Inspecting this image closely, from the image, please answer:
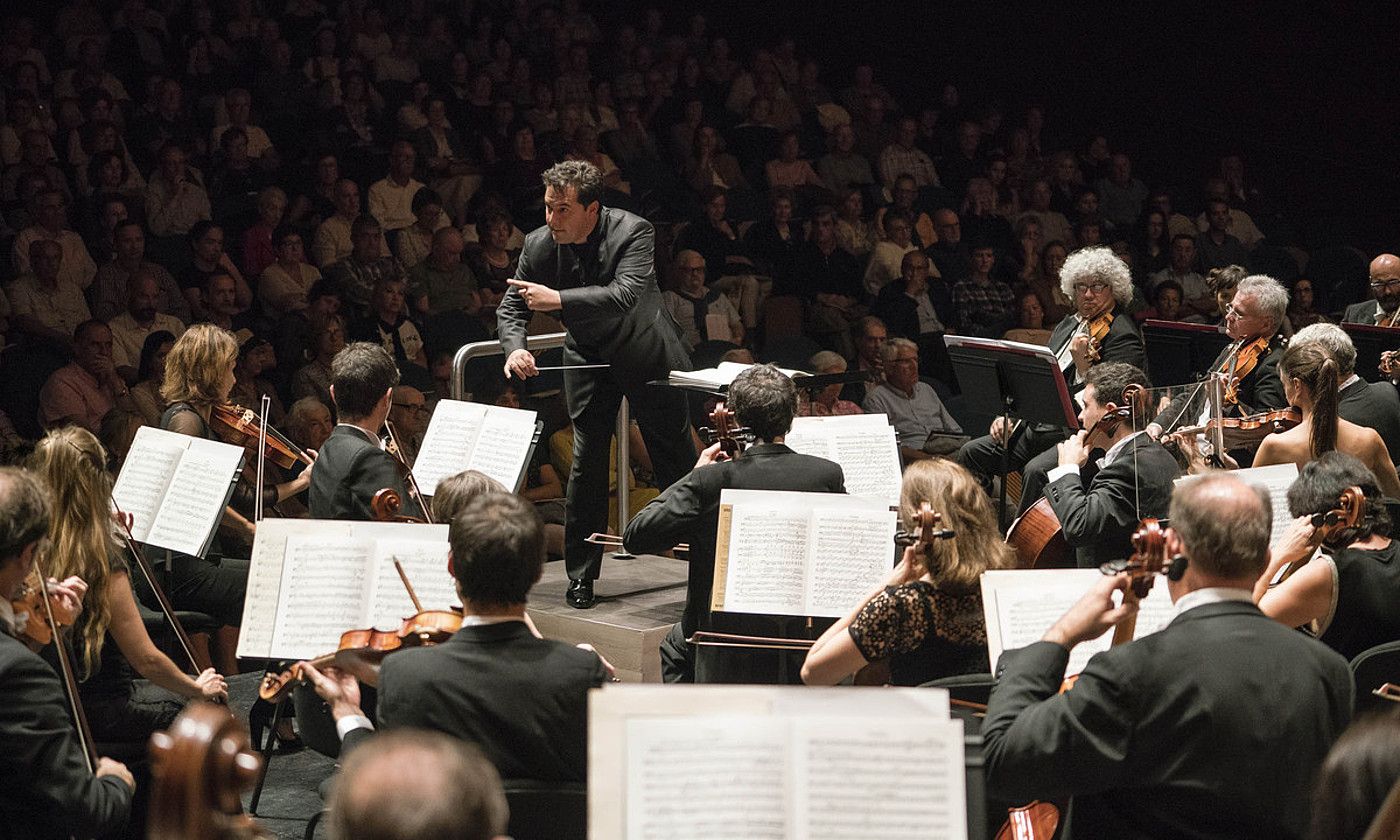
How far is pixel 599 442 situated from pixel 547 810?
2.68m

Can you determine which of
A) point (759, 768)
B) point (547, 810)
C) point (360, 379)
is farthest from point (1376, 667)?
point (360, 379)

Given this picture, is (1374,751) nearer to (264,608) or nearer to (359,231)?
(264,608)

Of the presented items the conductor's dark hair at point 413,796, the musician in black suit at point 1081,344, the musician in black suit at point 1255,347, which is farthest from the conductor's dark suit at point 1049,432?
the conductor's dark hair at point 413,796

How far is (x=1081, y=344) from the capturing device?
20.0ft

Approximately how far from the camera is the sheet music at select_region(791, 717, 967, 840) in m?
2.33

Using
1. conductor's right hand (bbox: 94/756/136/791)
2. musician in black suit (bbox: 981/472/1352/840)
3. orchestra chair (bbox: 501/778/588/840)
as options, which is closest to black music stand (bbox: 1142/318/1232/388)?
musician in black suit (bbox: 981/472/1352/840)

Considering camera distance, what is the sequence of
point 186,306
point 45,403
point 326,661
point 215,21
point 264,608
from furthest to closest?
point 215,21
point 186,306
point 45,403
point 264,608
point 326,661

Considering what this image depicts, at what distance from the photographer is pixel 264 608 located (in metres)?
3.79

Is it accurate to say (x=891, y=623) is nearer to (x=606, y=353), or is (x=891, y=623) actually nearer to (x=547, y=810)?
(x=547, y=810)

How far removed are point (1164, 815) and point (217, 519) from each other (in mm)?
3135

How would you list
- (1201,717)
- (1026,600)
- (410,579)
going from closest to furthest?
(1201,717) < (1026,600) < (410,579)

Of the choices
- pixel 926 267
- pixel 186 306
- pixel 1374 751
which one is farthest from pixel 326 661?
pixel 926 267

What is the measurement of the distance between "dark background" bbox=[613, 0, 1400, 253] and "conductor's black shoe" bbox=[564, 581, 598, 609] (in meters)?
7.58

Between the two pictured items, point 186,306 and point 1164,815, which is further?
point 186,306
